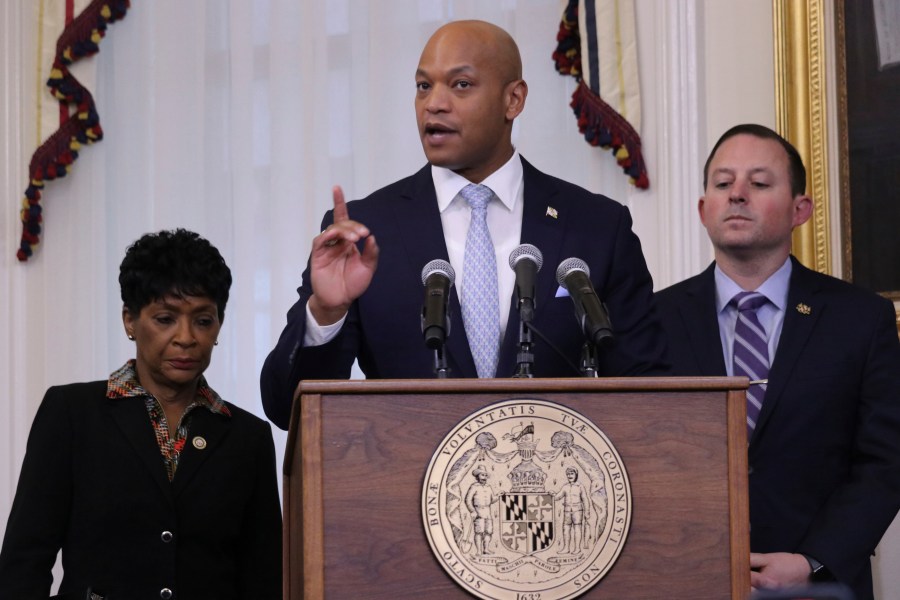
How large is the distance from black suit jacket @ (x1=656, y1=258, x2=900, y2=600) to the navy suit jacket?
0.52 m

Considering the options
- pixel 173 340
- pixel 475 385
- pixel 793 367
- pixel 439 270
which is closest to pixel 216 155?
pixel 173 340

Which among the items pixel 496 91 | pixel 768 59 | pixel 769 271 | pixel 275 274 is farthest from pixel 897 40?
pixel 275 274

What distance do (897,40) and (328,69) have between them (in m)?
1.94

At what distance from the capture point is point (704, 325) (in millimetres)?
3189

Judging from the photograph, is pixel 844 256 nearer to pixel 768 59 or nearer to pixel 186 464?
pixel 768 59

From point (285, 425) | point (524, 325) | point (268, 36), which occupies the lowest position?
point (285, 425)

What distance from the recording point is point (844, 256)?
12.9 feet

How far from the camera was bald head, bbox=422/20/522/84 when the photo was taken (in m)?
2.74

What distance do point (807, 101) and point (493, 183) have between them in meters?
1.64

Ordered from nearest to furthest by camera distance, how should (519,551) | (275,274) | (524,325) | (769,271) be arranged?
(519,551), (524,325), (769,271), (275,274)

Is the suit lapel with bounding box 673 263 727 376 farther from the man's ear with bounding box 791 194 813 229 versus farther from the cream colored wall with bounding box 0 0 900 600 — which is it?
the cream colored wall with bounding box 0 0 900 600

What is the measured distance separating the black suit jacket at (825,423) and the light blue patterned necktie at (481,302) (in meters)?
0.73

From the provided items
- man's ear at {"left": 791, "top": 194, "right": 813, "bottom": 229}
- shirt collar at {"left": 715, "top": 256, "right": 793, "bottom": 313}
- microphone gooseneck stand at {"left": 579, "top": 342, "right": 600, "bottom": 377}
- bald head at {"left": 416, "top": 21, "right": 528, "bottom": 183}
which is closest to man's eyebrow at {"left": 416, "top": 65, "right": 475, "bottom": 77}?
bald head at {"left": 416, "top": 21, "right": 528, "bottom": 183}

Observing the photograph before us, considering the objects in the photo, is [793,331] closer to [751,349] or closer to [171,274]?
[751,349]
